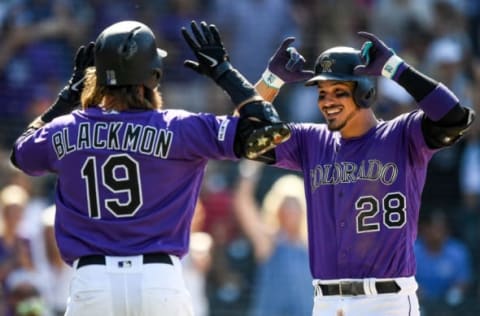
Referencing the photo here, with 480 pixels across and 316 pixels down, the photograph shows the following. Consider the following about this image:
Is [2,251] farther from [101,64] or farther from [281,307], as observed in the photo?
[101,64]

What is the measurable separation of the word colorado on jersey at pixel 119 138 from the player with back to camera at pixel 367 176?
3.30 feet

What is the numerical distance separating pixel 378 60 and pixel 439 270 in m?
5.54

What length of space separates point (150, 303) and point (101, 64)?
1142 millimetres

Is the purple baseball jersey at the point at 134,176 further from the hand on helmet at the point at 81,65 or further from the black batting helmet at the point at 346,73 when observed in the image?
the black batting helmet at the point at 346,73

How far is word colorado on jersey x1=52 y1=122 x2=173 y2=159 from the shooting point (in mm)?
5723

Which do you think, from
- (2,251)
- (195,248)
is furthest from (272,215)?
(2,251)

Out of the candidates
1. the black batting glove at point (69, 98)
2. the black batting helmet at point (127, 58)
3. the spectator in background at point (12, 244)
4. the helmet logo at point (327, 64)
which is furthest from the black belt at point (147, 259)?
the spectator in background at point (12, 244)

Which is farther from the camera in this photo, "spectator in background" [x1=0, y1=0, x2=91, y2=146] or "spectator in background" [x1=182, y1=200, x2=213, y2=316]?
"spectator in background" [x1=0, y1=0, x2=91, y2=146]

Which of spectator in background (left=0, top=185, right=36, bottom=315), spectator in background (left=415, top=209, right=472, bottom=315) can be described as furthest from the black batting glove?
spectator in background (left=415, top=209, right=472, bottom=315)

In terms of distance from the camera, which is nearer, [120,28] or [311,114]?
[120,28]

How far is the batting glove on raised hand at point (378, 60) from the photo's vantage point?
6188 millimetres

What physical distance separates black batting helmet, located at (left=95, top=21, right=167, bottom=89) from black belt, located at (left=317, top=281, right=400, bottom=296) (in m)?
1.34

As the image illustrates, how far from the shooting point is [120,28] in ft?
19.4

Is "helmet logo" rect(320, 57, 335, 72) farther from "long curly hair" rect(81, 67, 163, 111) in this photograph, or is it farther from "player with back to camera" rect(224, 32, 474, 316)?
"long curly hair" rect(81, 67, 163, 111)
